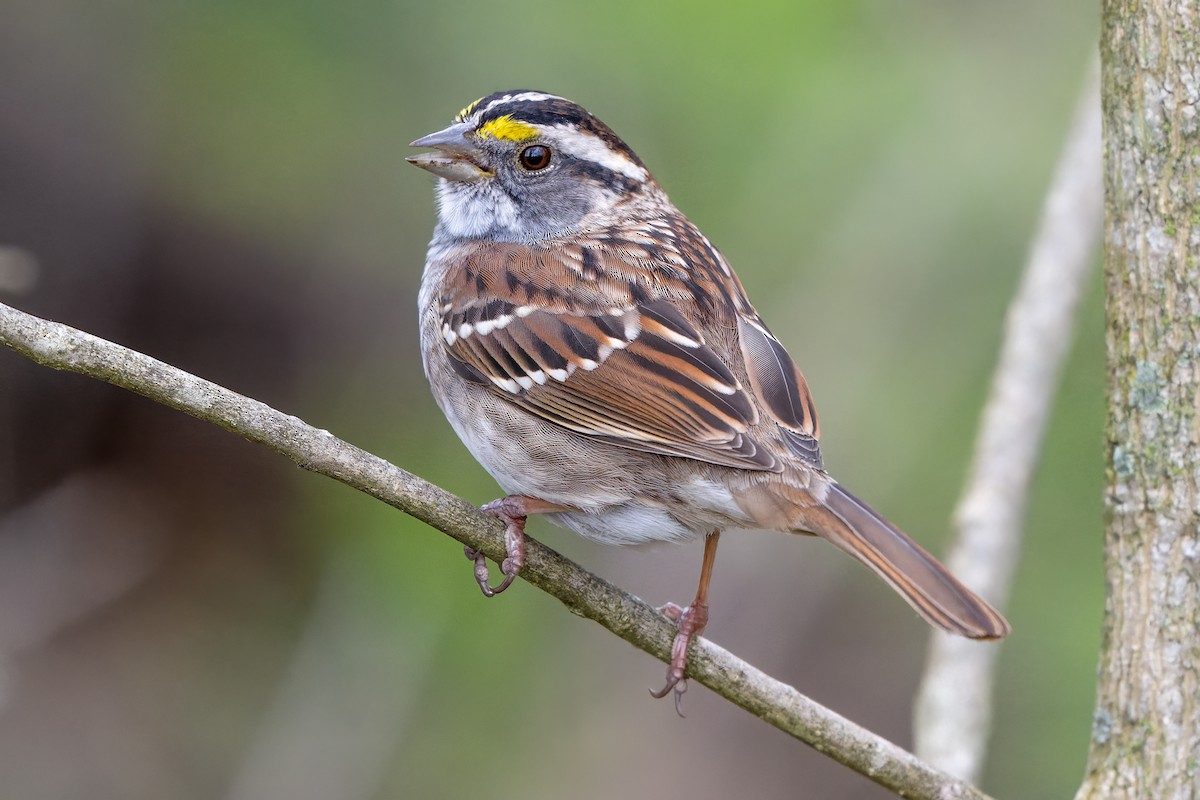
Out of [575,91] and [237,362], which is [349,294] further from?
[575,91]

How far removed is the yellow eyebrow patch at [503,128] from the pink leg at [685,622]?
1.39 meters

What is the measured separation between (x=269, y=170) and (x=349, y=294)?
665mm

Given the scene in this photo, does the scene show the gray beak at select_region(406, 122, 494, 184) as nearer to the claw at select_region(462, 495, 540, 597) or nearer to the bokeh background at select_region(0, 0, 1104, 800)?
the claw at select_region(462, 495, 540, 597)

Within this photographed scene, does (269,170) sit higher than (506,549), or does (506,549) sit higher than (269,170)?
(269,170)

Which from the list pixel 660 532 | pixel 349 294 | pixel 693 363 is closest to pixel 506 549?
pixel 660 532

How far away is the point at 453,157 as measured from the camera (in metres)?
3.93

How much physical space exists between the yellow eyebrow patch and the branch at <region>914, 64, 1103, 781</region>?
1.62 m

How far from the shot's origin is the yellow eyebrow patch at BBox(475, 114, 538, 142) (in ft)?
12.9

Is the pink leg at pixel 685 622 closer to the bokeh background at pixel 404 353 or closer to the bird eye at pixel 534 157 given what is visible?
the bird eye at pixel 534 157

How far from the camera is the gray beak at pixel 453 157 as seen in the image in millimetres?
3895

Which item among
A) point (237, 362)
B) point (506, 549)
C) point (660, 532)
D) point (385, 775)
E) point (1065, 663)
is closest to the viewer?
point (506, 549)

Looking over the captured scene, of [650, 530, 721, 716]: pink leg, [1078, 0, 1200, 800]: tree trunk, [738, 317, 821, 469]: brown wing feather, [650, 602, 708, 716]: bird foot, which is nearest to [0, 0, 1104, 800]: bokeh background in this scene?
[738, 317, 821, 469]: brown wing feather

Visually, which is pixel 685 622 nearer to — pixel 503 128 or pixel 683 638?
pixel 683 638

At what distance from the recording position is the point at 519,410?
11.4 feet
